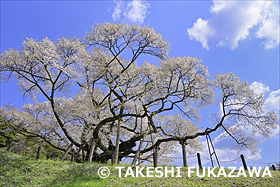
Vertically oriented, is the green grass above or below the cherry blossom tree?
below

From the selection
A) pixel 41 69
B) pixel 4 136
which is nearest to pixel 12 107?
pixel 4 136

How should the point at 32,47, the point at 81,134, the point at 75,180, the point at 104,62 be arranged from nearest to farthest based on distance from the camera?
the point at 75,180
the point at 32,47
the point at 104,62
the point at 81,134

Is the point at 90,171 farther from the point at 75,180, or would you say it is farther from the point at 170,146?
the point at 170,146

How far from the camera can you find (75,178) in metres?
9.10

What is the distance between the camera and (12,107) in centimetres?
2103

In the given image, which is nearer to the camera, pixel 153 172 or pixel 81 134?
pixel 153 172

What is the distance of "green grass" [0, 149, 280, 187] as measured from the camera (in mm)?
8148

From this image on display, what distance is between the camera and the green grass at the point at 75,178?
815 centimetres

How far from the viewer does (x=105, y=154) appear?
1578 cm

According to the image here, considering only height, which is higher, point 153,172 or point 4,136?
point 4,136

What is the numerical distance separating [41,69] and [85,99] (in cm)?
459

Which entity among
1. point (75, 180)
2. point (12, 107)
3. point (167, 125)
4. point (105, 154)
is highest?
point (12, 107)

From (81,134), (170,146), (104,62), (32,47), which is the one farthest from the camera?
(170,146)

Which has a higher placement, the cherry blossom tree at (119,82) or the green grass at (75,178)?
the cherry blossom tree at (119,82)
